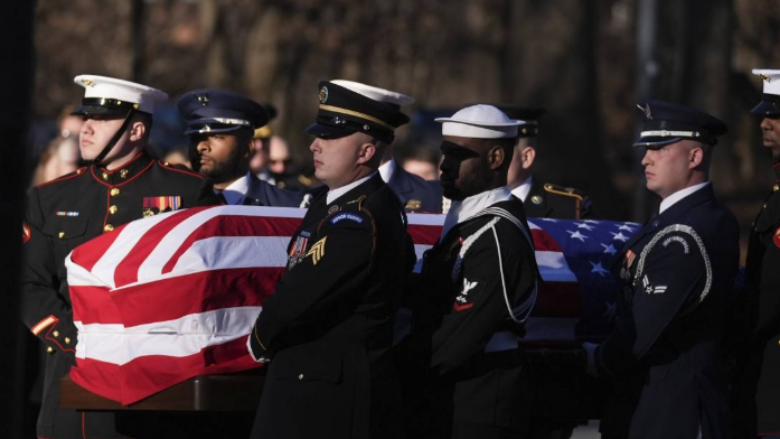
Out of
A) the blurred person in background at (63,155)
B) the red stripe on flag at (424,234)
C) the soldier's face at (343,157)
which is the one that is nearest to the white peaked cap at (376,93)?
the red stripe on flag at (424,234)

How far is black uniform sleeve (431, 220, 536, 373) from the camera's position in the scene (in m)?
5.15

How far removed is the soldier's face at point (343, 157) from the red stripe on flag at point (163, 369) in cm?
72

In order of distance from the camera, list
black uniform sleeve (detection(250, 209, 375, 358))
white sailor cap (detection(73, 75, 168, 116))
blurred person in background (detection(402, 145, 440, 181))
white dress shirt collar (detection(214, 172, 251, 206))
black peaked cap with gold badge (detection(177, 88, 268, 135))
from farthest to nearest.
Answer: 1. blurred person in background (detection(402, 145, 440, 181))
2. white dress shirt collar (detection(214, 172, 251, 206))
3. black peaked cap with gold badge (detection(177, 88, 268, 135))
4. white sailor cap (detection(73, 75, 168, 116))
5. black uniform sleeve (detection(250, 209, 375, 358))

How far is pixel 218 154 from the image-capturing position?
699 centimetres

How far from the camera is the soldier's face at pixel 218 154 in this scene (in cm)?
696

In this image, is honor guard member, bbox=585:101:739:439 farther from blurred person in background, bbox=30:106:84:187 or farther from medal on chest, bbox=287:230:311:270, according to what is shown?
blurred person in background, bbox=30:106:84:187

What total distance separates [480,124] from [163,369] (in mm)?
1403

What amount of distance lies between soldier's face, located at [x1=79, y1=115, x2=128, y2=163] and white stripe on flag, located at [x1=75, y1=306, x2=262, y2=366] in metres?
0.97

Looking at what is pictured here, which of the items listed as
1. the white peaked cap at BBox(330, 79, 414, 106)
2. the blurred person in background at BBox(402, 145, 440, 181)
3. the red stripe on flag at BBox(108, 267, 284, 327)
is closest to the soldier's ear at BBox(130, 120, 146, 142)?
the white peaked cap at BBox(330, 79, 414, 106)

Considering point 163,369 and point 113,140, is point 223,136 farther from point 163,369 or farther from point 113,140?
point 163,369

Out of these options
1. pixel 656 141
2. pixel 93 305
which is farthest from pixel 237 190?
pixel 656 141

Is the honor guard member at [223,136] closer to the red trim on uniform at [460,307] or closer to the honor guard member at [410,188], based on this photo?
the honor guard member at [410,188]

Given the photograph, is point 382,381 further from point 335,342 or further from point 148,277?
point 148,277

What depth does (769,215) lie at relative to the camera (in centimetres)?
576
